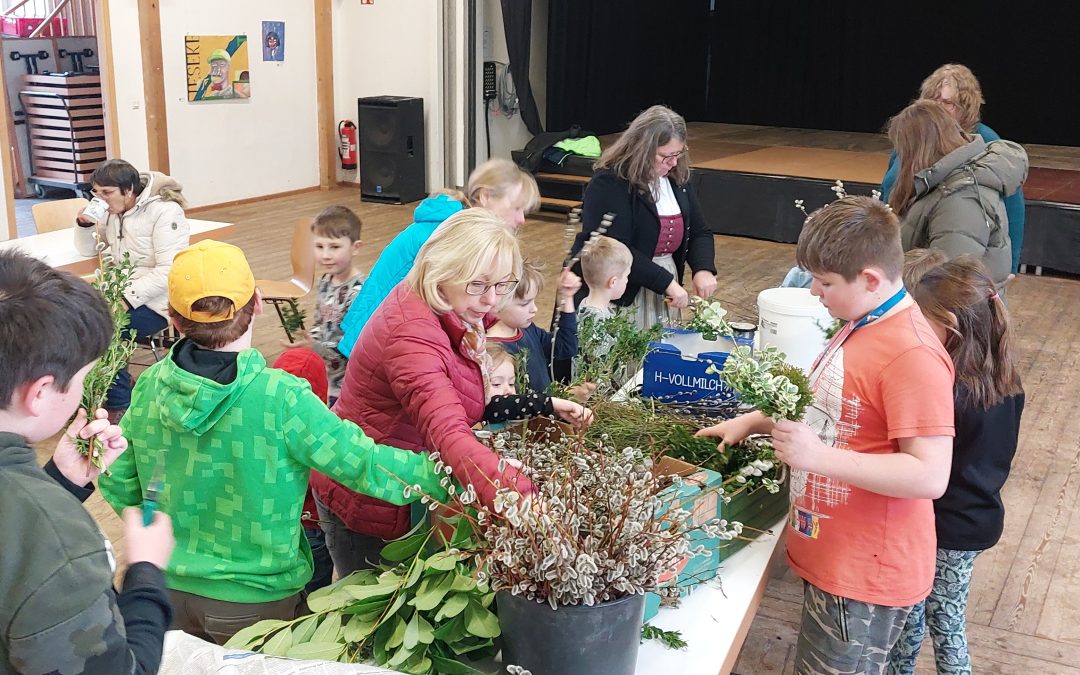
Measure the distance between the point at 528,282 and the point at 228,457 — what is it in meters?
1.20

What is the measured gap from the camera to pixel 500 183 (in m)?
3.11

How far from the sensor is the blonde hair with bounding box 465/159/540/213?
3.11m

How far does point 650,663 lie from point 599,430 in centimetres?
53

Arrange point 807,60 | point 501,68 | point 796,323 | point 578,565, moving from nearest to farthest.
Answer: point 578,565 < point 796,323 < point 501,68 < point 807,60

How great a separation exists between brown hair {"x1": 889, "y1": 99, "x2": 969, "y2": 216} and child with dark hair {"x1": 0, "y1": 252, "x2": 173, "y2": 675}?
3.09 meters

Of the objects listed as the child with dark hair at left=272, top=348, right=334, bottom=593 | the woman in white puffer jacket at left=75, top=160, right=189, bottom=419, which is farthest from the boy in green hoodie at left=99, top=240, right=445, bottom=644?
the woman in white puffer jacket at left=75, top=160, right=189, bottom=419

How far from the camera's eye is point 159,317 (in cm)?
463

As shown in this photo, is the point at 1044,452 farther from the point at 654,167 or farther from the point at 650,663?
the point at 650,663

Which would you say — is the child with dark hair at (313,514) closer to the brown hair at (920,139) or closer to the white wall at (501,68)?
the brown hair at (920,139)

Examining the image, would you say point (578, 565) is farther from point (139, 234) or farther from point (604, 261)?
point (139, 234)

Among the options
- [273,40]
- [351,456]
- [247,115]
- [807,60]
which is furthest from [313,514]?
[807,60]

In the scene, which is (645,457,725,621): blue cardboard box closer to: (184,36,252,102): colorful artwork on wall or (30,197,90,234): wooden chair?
(30,197,90,234): wooden chair

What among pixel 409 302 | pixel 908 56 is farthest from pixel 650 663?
pixel 908 56

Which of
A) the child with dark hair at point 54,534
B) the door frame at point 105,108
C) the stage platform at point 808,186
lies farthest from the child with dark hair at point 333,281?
the stage platform at point 808,186
